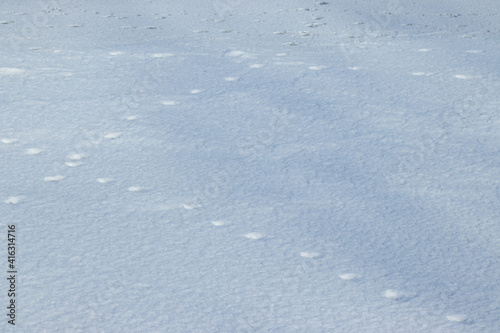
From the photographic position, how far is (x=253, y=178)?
67.7 inches

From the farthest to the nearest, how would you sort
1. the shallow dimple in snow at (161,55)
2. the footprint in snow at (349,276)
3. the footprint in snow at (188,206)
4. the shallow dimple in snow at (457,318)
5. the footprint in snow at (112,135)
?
the shallow dimple in snow at (161,55)
the footprint in snow at (112,135)
the footprint in snow at (188,206)
the footprint in snow at (349,276)
the shallow dimple in snow at (457,318)

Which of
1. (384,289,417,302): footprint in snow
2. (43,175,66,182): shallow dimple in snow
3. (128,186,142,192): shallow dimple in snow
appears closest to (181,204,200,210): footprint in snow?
(128,186,142,192): shallow dimple in snow

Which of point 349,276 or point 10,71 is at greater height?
point 10,71

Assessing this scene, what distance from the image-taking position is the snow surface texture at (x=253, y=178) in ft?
4.02

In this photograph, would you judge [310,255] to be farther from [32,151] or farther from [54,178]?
[32,151]

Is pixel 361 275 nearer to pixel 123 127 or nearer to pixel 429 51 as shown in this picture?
pixel 123 127

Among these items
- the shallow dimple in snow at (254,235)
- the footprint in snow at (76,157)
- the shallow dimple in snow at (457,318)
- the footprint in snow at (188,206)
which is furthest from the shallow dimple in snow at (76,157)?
the shallow dimple in snow at (457,318)

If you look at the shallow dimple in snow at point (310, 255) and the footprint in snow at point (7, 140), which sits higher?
the footprint in snow at point (7, 140)

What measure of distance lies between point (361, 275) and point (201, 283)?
1.15 feet

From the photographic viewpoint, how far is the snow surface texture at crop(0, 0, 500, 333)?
1227 mm

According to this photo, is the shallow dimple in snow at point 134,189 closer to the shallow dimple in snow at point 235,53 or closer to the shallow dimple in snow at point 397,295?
the shallow dimple in snow at point 397,295

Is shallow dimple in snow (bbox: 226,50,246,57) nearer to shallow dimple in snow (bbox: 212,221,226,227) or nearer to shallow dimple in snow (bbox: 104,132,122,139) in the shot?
shallow dimple in snow (bbox: 104,132,122,139)

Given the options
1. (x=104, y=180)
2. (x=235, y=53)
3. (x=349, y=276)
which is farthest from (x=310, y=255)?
(x=235, y=53)

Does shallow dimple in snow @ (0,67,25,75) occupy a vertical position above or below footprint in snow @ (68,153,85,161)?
above
